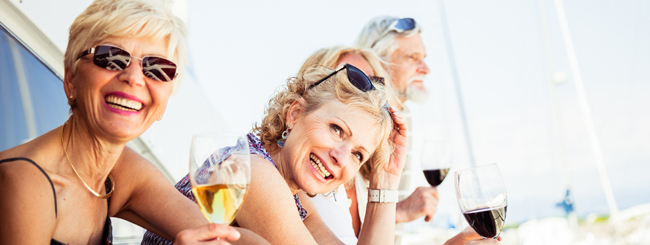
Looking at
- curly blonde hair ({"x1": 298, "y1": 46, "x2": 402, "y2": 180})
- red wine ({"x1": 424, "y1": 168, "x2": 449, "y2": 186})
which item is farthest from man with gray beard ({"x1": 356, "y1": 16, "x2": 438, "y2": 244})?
red wine ({"x1": 424, "y1": 168, "x2": 449, "y2": 186})

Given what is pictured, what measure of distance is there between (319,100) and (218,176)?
1.16 metres

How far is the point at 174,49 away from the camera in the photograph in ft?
4.85

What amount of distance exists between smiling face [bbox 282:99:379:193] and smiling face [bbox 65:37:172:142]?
797mm

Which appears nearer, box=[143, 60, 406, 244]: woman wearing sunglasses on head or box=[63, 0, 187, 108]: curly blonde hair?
box=[63, 0, 187, 108]: curly blonde hair

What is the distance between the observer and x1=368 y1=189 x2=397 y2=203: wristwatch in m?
2.40

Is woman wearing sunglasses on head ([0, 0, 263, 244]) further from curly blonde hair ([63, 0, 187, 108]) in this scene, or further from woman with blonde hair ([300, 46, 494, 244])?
woman with blonde hair ([300, 46, 494, 244])

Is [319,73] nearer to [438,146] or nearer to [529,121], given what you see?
[438,146]

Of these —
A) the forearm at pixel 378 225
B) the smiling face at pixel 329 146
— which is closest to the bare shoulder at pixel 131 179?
the smiling face at pixel 329 146

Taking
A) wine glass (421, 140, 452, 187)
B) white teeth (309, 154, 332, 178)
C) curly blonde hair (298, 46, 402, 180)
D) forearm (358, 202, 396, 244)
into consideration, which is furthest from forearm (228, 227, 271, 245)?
wine glass (421, 140, 452, 187)

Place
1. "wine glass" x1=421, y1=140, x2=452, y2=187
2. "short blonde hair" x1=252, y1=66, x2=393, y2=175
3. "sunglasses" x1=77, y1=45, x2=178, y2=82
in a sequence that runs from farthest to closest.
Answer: "wine glass" x1=421, y1=140, x2=452, y2=187, "short blonde hair" x1=252, y1=66, x2=393, y2=175, "sunglasses" x1=77, y1=45, x2=178, y2=82

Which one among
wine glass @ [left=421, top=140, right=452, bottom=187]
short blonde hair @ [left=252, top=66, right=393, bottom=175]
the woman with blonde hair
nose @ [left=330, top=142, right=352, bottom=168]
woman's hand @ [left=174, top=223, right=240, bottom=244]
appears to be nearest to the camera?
woman's hand @ [left=174, top=223, right=240, bottom=244]

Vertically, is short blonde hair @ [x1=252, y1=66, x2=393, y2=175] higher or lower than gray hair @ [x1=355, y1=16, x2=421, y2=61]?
higher

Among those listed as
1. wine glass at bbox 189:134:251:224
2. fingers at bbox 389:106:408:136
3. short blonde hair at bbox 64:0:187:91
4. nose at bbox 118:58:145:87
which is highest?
short blonde hair at bbox 64:0:187:91

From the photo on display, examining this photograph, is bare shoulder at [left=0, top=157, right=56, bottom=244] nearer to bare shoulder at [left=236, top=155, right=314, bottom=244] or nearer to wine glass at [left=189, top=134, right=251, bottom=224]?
wine glass at [left=189, top=134, right=251, bottom=224]
